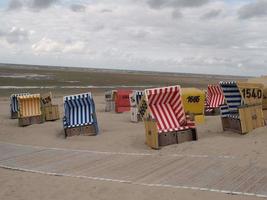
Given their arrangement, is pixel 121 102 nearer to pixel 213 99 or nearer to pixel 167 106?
pixel 213 99

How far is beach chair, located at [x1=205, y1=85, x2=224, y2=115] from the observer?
74.2 feet

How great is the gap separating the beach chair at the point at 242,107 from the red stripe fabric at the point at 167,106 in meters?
1.39

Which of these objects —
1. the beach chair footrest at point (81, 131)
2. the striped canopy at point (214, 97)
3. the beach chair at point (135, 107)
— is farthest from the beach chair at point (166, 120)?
the striped canopy at point (214, 97)

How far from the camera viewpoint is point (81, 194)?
884 centimetres

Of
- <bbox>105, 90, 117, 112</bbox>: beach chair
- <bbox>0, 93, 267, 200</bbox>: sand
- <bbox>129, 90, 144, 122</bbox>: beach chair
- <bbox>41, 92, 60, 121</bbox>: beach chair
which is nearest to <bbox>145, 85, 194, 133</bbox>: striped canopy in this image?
<bbox>0, 93, 267, 200</bbox>: sand

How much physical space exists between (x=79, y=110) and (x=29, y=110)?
217 inches

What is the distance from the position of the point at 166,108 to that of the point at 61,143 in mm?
3590

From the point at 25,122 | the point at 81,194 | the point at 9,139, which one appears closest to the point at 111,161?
the point at 81,194

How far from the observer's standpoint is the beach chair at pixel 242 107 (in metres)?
13.6

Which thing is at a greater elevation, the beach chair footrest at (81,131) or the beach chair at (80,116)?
the beach chair at (80,116)

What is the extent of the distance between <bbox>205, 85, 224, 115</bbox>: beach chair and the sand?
4.64 m

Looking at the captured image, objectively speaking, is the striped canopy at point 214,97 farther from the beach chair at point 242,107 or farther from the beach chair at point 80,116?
the beach chair at point 242,107

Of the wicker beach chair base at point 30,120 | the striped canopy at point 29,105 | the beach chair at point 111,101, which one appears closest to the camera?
the wicker beach chair base at point 30,120

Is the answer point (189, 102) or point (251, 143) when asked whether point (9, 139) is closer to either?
point (189, 102)
